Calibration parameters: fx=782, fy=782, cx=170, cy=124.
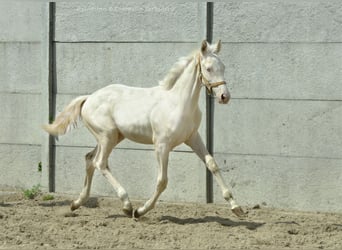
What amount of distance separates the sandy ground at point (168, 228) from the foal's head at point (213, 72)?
4.05ft

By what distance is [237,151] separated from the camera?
841cm

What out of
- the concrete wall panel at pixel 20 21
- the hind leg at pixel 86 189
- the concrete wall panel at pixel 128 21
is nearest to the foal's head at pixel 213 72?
the concrete wall panel at pixel 128 21

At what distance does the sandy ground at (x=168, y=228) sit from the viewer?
6.54 metres

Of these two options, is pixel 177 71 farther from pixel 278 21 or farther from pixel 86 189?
pixel 86 189

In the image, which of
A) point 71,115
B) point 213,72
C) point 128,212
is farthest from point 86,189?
point 213,72

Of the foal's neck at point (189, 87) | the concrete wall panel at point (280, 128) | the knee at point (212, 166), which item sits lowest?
the knee at point (212, 166)

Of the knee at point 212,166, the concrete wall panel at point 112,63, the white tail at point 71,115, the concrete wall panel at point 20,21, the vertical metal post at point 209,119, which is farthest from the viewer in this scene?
the concrete wall panel at point 20,21

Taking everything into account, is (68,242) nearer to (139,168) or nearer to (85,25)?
(139,168)

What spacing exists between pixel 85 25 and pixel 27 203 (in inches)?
86.1

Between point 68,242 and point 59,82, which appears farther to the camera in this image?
point 59,82

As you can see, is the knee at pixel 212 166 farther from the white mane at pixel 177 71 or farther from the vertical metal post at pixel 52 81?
the vertical metal post at pixel 52 81

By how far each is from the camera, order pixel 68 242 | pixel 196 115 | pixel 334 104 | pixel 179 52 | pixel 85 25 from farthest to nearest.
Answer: pixel 85 25
pixel 179 52
pixel 334 104
pixel 196 115
pixel 68 242

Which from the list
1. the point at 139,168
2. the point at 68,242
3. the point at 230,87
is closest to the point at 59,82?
the point at 139,168

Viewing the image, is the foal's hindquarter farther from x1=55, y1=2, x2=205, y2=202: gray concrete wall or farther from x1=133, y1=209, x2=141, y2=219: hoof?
x1=55, y1=2, x2=205, y2=202: gray concrete wall
